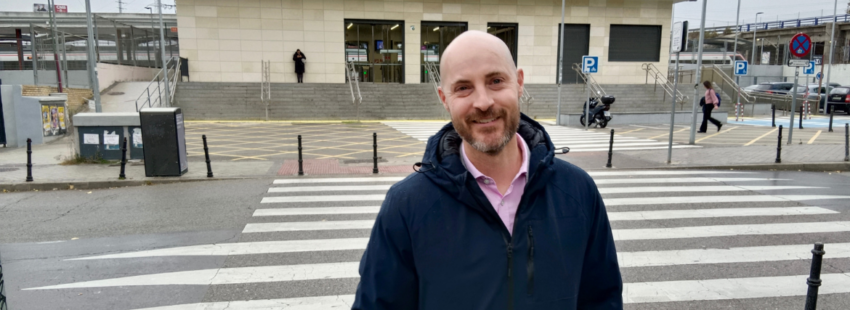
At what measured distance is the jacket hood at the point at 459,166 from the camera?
5.74 ft

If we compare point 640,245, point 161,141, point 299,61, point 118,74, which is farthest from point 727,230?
point 118,74

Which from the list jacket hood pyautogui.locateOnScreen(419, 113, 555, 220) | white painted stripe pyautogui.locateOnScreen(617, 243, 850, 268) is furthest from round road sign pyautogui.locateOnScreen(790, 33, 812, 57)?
jacket hood pyautogui.locateOnScreen(419, 113, 555, 220)

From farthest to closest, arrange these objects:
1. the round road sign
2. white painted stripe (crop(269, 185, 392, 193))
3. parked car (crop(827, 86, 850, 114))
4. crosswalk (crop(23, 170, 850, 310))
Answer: parked car (crop(827, 86, 850, 114)), the round road sign, white painted stripe (crop(269, 185, 392, 193)), crosswalk (crop(23, 170, 850, 310))

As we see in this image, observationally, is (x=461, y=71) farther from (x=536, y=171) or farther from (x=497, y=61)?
(x=536, y=171)

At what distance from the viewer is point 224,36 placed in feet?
100

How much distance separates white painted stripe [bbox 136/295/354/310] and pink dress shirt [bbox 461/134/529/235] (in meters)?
3.12

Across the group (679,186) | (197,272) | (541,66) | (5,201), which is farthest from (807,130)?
(5,201)

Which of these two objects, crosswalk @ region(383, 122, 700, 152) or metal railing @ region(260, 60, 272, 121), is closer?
crosswalk @ region(383, 122, 700, 152)

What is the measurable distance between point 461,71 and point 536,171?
43 centimetres

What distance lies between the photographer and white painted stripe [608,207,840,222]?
7.66 meters

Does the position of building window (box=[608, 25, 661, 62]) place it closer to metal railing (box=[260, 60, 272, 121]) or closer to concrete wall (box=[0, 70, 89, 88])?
metal railing (box=[260, 60, 272, 121])

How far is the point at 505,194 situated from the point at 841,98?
1432 inches

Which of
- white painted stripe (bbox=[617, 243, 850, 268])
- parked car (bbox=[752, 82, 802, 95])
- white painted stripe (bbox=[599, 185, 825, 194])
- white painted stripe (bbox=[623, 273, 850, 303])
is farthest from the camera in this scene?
parked car (bbox=[752, 82, 802, 95])

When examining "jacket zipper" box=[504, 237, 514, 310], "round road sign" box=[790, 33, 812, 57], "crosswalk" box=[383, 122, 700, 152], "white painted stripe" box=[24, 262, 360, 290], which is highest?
"round road sign" box=[790, 33, 812, 57]
